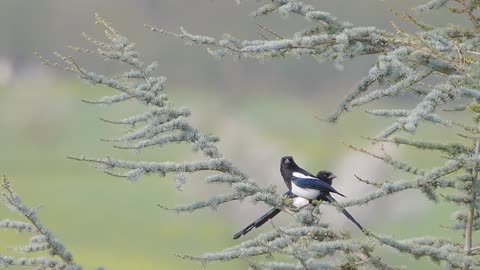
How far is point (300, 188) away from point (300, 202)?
0.89ft

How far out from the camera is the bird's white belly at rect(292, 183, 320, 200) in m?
7.71

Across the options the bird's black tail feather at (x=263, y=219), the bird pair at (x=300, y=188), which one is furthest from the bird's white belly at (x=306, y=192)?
the bird's black tail feather at (x=263, y=219)

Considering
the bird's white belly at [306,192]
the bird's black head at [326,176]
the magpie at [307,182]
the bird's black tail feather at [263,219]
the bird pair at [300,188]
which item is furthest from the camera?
the bird's black head at [326,176]

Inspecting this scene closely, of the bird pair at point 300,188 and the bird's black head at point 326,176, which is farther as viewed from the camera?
the bird's black head at point 326,176

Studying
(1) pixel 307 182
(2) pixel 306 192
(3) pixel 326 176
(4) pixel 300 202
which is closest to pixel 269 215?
(4) pixel 300 202

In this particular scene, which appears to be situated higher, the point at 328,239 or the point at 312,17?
the point at 312,17

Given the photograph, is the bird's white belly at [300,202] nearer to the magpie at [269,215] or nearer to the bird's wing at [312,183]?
the magpie at [269,215]

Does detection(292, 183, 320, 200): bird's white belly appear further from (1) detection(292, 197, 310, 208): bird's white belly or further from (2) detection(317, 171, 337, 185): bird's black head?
(2) detection(317, 171, 337, 185): bird's black head

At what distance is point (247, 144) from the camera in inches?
1540

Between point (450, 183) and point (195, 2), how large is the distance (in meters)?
38.1

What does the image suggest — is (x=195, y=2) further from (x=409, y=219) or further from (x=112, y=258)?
(x=409, y=219)

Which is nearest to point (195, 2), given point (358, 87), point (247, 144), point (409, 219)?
point (247, 144)

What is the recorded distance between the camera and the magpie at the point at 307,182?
782 centimetres

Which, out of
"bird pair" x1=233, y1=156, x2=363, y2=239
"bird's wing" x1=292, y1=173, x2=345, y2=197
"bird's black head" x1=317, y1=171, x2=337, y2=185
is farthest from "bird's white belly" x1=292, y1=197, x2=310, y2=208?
"bird's black head" x1=317, y1=171, x2=337, y2=185
